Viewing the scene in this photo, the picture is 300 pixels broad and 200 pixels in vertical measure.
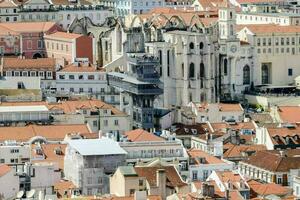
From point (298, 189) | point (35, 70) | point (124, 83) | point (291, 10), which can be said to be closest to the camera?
point (298, 189)

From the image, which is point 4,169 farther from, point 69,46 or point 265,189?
point 69,46

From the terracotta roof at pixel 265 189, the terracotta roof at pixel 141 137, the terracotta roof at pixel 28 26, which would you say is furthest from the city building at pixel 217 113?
the terracotta roof at pixel 265 189

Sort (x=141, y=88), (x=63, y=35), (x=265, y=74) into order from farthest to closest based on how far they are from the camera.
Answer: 1. (x=265, y=74)
2. (x=63, y=35)
3. (x=141, y=88)

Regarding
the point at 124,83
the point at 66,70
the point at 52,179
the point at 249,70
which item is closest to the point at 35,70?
the point at 66,70

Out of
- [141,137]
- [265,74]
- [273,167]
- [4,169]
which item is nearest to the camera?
[4,169]

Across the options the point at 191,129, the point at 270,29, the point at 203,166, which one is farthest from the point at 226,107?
the point at 203,166

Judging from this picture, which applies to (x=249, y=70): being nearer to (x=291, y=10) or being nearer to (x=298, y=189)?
(x=291, y=10)

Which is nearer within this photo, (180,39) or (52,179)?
(52,179)

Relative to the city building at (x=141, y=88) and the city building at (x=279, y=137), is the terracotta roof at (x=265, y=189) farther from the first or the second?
the city building at (x=141, y=88)
